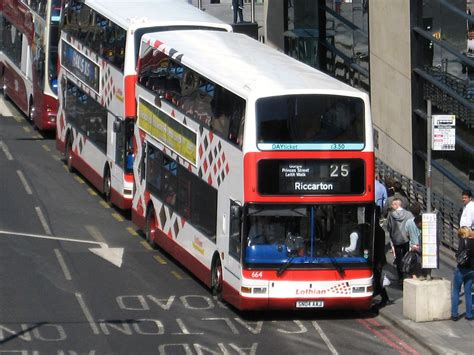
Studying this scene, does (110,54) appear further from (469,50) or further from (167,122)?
(469,50)

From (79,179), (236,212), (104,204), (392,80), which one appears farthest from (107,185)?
(236,212)

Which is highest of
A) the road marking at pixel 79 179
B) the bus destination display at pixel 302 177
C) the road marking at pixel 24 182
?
the bus destination display at pixel 302 177

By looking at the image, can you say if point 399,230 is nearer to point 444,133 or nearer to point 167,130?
point 444,133

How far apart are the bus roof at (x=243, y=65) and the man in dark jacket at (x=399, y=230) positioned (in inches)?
126

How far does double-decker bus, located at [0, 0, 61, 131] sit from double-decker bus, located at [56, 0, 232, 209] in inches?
113

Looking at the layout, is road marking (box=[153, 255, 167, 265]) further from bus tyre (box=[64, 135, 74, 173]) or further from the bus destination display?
bus tyre (box=[64, 135, 74, 173])

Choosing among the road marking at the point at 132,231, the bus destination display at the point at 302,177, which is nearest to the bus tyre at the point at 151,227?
the road marking at the point at 132,231

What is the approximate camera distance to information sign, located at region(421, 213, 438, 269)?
25.4m

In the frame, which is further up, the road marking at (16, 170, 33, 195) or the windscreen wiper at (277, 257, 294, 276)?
the windscreen wiper at (277, 257, 294, 276)

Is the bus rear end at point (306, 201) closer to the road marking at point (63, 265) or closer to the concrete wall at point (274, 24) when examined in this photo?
the road marking at point (63, 265)

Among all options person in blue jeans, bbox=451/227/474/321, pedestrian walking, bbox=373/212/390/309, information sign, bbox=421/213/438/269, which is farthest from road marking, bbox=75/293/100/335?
person in blue jeans, bbox=451/227/474/321

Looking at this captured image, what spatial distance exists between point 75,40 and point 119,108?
18.0 feet

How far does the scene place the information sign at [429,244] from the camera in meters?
25.4

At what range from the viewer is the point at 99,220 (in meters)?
35.1
